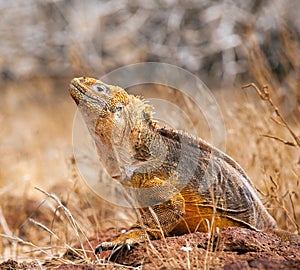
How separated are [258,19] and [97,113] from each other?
8.21 m

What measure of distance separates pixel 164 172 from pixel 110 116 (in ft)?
2.05

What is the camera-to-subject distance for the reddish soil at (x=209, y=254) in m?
3.33

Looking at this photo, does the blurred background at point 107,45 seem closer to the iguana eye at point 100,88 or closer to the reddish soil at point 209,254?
the iguana eye at point 100,88

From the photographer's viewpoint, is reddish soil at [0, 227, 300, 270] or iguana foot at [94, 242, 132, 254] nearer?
reddish soil at [0, 227, 300, 270]

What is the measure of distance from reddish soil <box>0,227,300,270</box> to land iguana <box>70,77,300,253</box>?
0.44ft

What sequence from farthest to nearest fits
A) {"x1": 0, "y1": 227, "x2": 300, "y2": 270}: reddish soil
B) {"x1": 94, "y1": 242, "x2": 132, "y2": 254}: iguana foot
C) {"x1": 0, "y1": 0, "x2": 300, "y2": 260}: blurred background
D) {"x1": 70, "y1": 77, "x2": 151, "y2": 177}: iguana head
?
1. {"x1": 0, "y1": 0, "x2": 300, "y2": 260}: blurred background
2. {"x1": 70, "y1": 77, "x2": 151, "y2": 177}: iguana head
3. {"x1": 94, "y1": 242, "x2": 132, "y2": 254}: iguana foot
4. {"x1": 0, "y1": 227, "x2": 300, "y2": 270}: reddish soil

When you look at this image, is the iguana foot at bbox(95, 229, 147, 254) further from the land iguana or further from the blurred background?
the blurred background

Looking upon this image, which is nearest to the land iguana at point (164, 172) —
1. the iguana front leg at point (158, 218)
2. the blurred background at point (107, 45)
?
the iguana front leg at point (158, 218)

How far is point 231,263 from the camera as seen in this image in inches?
130

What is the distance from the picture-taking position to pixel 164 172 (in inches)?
162

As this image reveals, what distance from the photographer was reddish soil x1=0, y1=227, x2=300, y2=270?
3330mm

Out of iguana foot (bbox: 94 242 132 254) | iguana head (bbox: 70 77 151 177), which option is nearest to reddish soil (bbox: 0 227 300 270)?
iguana foot (bbox: 94 242 132 254)

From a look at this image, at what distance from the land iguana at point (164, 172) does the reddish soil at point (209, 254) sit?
13 centimetres

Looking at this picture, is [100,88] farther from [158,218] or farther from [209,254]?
[209,254]
